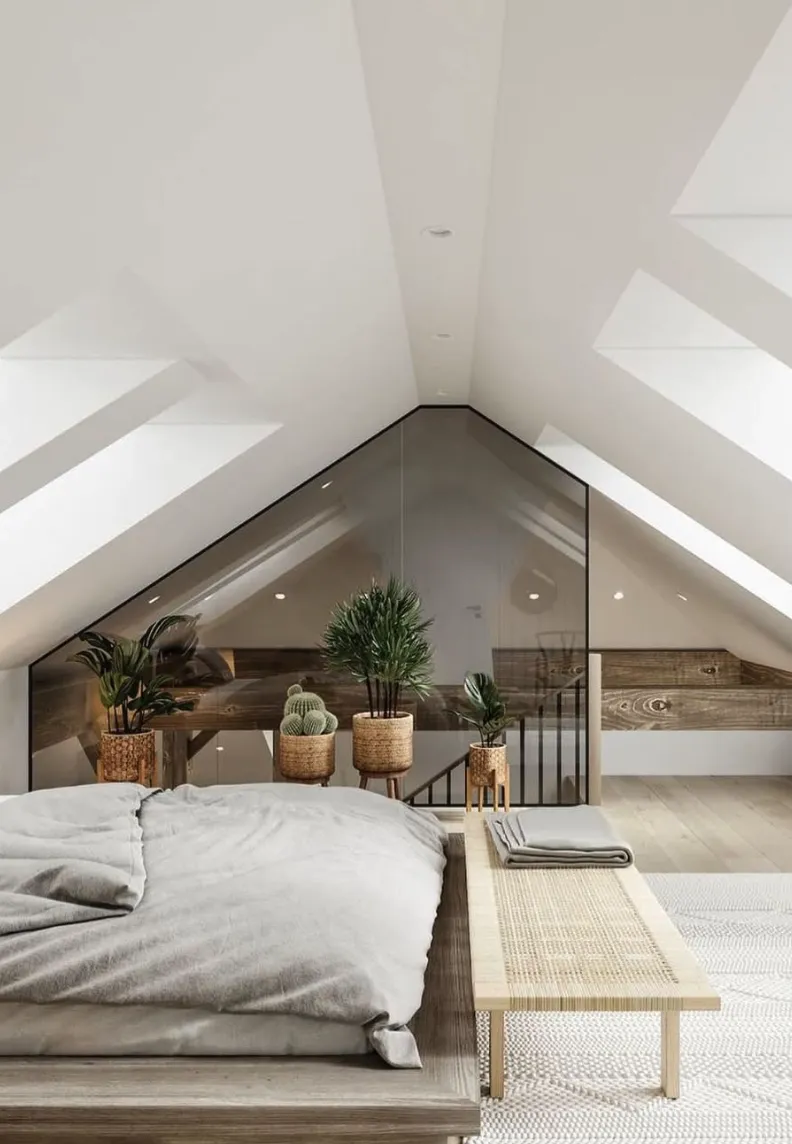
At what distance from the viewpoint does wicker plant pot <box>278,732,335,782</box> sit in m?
5.61

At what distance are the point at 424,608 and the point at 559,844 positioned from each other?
2683 millimetres

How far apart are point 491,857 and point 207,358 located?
193 centimetres

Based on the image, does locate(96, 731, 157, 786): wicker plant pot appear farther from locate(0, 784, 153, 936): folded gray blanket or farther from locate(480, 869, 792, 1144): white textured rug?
locate(480, 869, 792, 1144): white textured rug

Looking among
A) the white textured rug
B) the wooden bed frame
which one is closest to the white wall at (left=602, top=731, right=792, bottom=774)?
the white textured rug

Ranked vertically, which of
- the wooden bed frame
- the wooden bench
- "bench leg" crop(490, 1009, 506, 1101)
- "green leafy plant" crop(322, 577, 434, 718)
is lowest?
"bench leg" crop(490, 1009, 506, 1101)

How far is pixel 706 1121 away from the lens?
106 inches

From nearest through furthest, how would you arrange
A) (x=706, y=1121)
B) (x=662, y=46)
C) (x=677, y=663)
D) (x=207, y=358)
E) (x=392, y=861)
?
(x=662, y=46)
(x=706, y=1121)
(x=392, y=861)
(x=207, y=358)
(x=677, y=663)

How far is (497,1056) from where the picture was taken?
2.79 meters

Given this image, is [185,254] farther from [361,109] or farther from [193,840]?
[193,840]

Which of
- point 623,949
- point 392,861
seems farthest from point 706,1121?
point 392,861

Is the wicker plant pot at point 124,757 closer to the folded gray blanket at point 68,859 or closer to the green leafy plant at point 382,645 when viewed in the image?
the green leafy plant at point 382,645

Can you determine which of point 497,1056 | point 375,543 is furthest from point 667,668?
point 497,1056

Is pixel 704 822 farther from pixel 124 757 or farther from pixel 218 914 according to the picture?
pixel 218 914

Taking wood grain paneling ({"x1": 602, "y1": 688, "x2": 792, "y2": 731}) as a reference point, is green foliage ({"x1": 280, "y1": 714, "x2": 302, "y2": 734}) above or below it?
above
